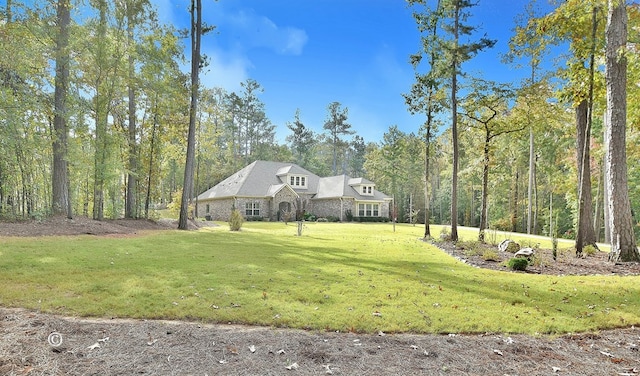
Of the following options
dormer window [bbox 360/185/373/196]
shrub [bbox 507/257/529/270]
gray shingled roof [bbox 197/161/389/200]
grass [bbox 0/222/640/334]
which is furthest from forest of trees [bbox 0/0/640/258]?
dormer window [bbox 360/185/373/196]

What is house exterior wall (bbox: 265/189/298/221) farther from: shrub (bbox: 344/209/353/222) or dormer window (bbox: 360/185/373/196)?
dormer window (bbox: 360/185/373/196)

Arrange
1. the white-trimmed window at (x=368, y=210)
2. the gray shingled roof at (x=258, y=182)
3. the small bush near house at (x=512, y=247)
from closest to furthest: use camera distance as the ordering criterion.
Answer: the small bush near house at (x=512, y=247)
the gray shingled roof at (x=258, y=182)
the white-trimmed window at (x=368, y=210)

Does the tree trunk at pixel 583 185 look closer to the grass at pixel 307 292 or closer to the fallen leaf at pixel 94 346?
the grass at pixel 307 292

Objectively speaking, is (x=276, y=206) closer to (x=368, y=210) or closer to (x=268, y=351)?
(x=368, y=210)

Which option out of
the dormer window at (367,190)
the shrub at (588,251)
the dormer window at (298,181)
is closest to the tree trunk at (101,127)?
the shrub at (588,251)

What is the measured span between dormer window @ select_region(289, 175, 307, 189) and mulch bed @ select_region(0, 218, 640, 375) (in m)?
31.0

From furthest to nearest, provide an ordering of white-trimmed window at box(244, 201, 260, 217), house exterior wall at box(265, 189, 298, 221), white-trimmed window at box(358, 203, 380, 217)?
1. white-trimmed window at box(358, 203, 380, 217)
2. house exterior wall at box(265, 189, 298, 221)
3. white-trimmed window at box(244, 201, 260, 217)

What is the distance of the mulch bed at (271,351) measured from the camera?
343 cm

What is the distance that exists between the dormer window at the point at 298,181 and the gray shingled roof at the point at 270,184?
37 centimetres

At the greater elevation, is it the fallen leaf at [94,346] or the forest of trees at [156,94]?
the forest of trees at [156,94]

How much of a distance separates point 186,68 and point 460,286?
1678 centimetres

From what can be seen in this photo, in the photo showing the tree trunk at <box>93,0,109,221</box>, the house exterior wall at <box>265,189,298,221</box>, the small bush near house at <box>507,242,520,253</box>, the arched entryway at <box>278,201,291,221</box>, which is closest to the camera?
the small bush near house at <box>507,242,520,253</box>

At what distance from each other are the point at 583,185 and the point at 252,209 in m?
25.1

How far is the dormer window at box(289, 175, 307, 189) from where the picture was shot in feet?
116
